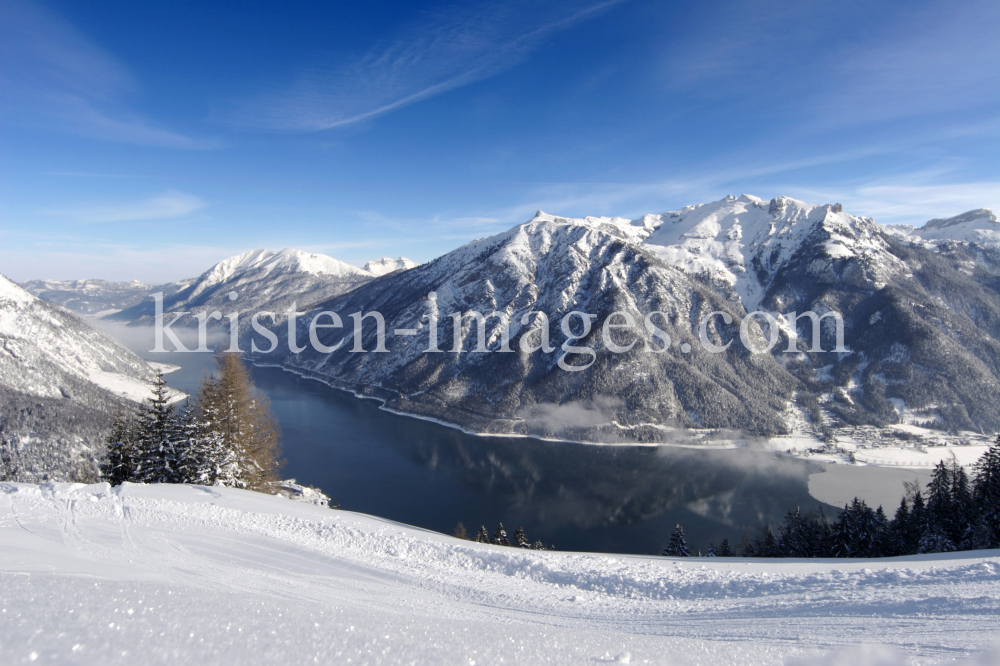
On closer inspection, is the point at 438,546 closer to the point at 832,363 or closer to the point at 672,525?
the point at 672,525

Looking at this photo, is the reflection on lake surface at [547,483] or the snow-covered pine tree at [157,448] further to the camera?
the reflection on lake surface at [547,483]

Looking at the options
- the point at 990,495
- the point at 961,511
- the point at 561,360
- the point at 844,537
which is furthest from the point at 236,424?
the point at 561,360

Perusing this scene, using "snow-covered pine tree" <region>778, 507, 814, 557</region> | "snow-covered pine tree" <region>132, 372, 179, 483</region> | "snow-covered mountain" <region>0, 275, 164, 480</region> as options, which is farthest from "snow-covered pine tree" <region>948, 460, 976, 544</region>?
"snow-covered mountain" <region>0, 275, 164, 480</region>

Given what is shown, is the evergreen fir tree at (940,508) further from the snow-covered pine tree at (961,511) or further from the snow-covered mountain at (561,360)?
the snow-covered mountain at (561,360)

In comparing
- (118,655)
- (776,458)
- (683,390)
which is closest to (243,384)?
(118,655)

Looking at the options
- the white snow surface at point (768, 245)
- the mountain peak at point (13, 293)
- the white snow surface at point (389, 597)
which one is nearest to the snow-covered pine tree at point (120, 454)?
the white snow surface at point (389, 597)

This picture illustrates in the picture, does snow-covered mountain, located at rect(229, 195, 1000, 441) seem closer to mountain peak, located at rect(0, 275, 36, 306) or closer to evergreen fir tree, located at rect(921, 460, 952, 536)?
evergreen fir tree, located at rect(921, 460, 952, 536)

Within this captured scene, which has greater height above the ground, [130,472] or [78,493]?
[78,493]
